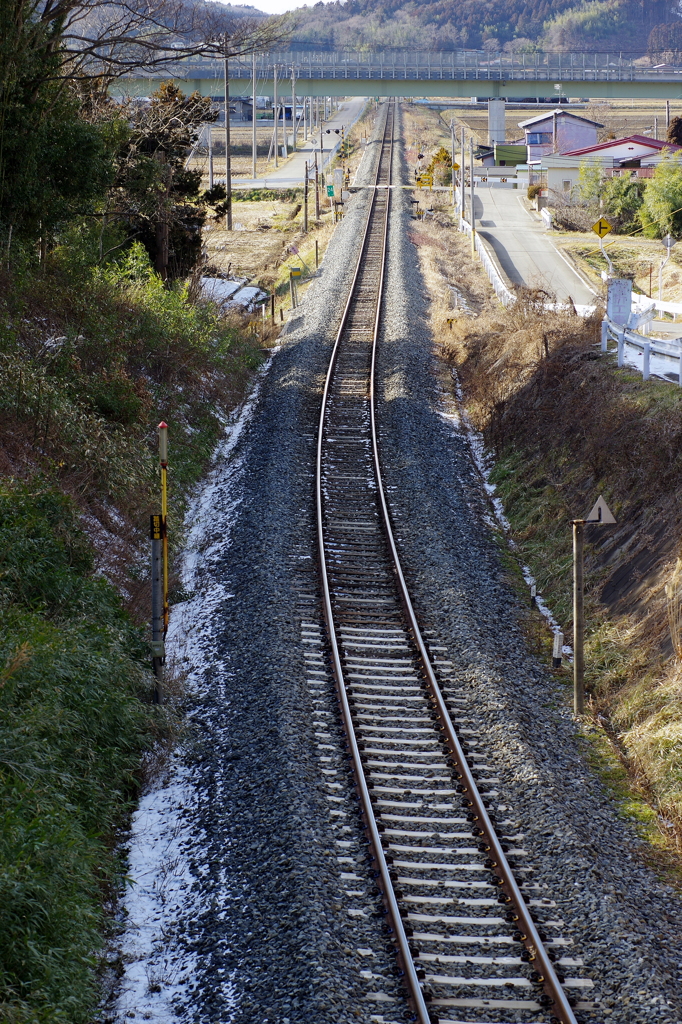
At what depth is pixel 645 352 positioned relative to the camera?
16.5 metres

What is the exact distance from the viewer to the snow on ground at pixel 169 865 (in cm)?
688

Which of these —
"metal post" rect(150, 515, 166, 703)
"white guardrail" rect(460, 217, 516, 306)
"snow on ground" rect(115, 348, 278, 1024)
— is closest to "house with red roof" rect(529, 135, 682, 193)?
"white guardrail" rect(460, 217, 516, 306)

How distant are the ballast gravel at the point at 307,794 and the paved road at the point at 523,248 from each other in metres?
17.5

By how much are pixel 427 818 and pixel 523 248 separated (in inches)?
1632

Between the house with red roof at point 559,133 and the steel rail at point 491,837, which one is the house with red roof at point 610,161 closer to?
the house with red roof at point 559,133

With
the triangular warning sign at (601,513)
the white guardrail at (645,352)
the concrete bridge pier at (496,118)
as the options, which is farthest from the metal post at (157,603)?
the concrete bridge pier at (496,118)

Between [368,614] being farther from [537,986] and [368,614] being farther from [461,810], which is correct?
[537,986]

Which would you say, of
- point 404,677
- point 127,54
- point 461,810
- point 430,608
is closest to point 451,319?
point 127,54

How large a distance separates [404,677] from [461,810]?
2.42 metres

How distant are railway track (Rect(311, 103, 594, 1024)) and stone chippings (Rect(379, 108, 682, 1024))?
0.19 m

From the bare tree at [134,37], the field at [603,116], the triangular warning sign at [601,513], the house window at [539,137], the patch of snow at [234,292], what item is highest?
the field at [603,116]

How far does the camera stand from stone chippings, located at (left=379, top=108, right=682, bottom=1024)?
6.98m

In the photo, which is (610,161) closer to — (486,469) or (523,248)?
(523,248)

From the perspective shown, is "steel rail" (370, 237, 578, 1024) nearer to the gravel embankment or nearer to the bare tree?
the gravel embankment
